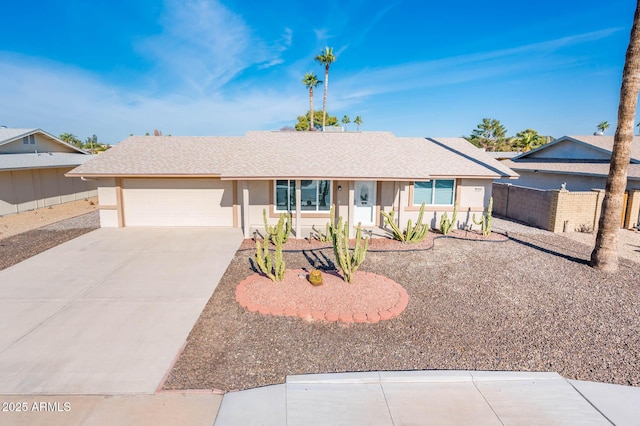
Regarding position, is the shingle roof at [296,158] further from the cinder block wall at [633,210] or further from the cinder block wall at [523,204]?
the cinder block wall at [633,210]

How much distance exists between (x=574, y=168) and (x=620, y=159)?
10.2 m

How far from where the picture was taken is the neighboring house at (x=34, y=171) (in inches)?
672

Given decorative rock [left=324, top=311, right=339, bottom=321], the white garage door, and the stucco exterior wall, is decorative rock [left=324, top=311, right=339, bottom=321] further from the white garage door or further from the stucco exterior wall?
the stucco exterior wall

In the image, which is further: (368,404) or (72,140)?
(72,140)

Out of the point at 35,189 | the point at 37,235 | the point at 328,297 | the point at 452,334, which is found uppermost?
the point at 35,189

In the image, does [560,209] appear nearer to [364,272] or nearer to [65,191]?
[364,272]

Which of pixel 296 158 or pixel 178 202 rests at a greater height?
pixel 296 158

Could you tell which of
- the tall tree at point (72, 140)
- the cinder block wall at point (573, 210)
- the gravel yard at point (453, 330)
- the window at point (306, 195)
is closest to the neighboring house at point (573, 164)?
the cinder block wall at point (573, 210)

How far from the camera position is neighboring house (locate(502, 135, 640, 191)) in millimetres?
16547

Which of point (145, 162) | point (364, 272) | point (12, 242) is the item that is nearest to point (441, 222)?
point (364, 272)

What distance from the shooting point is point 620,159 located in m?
9.41

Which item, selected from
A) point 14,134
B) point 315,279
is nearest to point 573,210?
point 315,279

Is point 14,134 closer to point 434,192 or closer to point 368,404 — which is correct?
point 434,192

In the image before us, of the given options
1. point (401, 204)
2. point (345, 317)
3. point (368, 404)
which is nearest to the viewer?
point (368, 404)
